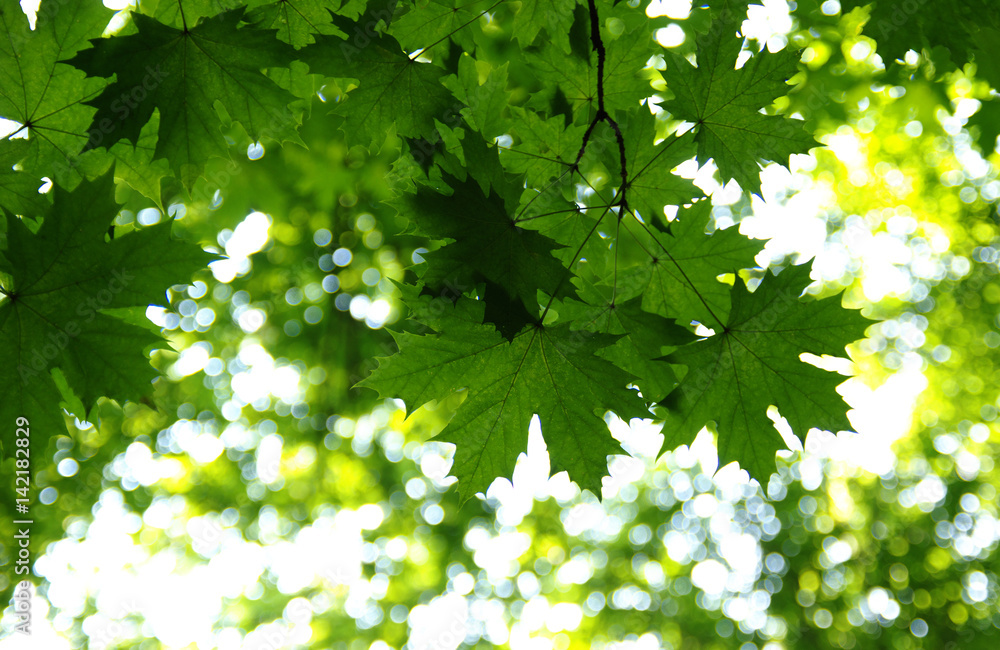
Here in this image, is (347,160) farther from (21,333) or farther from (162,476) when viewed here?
(162,476)

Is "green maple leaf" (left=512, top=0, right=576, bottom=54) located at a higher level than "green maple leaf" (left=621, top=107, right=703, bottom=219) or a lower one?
higher

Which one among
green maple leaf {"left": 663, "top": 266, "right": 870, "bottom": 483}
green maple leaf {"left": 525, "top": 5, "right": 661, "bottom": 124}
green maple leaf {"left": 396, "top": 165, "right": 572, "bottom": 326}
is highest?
green maple leaf {"left": 525, "top": 5, "right": 661, "bottom": 124}

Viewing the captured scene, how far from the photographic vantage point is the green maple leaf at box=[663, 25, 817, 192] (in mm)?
1876

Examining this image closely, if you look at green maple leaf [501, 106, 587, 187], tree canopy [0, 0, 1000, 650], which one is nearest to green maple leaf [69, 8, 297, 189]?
tree canopy [0, 0, 1000, 650]

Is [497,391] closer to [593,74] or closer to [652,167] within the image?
[652,167]

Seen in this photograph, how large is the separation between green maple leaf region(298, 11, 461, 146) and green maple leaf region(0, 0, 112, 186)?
0.72 m

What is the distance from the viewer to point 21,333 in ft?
5.35

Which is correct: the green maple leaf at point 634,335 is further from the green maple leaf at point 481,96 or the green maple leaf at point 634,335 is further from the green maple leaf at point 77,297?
the green maple leaf at point 77,297

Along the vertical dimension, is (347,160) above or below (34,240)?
above

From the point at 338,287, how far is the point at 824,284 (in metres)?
8.12

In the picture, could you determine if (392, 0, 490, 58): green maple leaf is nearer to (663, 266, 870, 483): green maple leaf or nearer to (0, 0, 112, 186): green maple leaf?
(0, 0, 112, 186): green maple leaf

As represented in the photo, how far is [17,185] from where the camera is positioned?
1.75 meters

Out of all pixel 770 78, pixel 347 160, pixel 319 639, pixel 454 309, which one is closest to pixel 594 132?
pixel 770 78

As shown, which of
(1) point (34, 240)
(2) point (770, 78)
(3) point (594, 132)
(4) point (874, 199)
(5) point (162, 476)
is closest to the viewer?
(1) point (34, 240)
